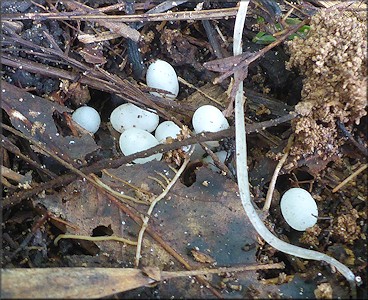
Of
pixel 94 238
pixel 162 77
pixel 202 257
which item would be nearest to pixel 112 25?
pixel 162 77

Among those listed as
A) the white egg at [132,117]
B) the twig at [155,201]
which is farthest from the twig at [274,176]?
the white egg at [132,117]

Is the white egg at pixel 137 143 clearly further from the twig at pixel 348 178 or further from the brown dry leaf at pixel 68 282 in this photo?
the twig at pixel 348 178

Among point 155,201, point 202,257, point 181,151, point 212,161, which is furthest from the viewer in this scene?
point 212,161

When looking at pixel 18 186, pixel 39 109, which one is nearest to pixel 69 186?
pixel 18 186

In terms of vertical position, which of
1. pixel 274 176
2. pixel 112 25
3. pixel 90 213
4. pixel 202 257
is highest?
pixel 112 25

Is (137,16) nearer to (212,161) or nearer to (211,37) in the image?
(211,37)

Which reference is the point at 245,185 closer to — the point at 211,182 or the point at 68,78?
the point at 211,182
